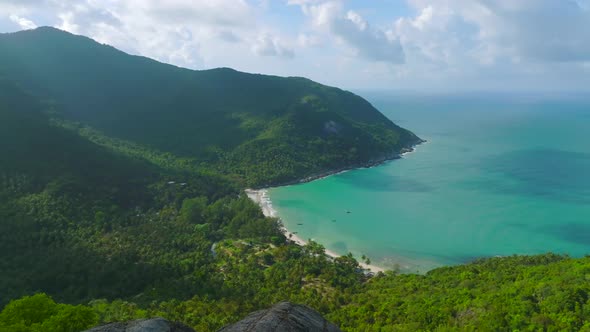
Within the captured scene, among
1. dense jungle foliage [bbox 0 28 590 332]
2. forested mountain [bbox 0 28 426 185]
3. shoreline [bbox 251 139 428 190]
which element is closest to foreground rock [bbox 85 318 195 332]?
dense jungle foliage [bbox 0 28 590 332]

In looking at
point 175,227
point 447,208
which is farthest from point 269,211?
point 447,208

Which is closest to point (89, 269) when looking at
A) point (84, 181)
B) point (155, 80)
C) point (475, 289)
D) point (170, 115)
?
point (84, 181)

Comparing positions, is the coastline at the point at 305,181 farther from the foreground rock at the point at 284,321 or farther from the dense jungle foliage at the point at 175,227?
the foreground rock at the point at 284,321

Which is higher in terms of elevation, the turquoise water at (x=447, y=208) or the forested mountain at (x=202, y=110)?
the forested mountain at (x=202, y=110)

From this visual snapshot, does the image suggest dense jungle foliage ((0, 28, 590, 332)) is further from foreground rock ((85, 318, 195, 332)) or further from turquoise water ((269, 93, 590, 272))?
turquoise water ((269, 93, 590, 272))

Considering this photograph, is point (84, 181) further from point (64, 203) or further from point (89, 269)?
point (89, 269)

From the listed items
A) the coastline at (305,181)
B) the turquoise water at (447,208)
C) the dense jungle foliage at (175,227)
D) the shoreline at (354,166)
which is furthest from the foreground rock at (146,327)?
the shoreline at (354,166)
